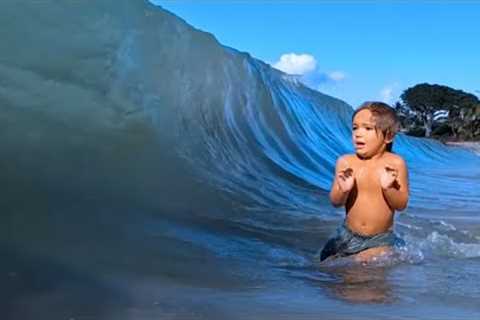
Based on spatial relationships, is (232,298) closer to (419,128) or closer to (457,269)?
(457,269)

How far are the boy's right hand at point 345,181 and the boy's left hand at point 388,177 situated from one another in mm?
147

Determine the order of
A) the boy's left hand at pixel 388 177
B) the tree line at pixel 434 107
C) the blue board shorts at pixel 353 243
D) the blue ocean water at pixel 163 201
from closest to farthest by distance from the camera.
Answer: the blue ocean water at pixel 163 201 → the boy's left hand at pixel 388 177 → the blue board shorts at pixel 353 243 → the tree line at pixel 434 107

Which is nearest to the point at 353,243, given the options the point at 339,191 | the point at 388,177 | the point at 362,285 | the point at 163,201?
the point at 339,191

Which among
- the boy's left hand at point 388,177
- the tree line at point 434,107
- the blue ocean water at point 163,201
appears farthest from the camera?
the tree line at point 434,107

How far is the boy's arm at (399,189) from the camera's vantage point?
363 cm

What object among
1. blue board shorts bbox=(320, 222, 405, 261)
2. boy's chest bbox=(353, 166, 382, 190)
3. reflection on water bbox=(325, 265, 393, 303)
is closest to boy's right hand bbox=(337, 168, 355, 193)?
boy's chest bbox=(353, 166, 382, 190)

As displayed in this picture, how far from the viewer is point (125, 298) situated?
8.31 feet

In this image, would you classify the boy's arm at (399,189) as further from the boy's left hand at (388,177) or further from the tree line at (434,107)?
the tree line at (434,107)

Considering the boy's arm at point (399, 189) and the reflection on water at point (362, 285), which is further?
the boy's arm at point (399, 189)

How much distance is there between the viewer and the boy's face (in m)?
3.68

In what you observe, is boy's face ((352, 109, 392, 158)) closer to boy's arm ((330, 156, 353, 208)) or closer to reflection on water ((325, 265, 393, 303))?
boy's arm ((330, 156, 353, 208))

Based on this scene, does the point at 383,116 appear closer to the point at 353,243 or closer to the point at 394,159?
the point at 394,159

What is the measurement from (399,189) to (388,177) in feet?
0.33

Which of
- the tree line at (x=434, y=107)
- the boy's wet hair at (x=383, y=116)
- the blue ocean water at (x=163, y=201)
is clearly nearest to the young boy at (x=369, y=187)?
the boy's wet hair at (x=383, y=116)
